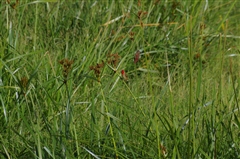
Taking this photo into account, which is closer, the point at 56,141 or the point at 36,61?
the point at 56,141

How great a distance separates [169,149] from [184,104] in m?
0.61

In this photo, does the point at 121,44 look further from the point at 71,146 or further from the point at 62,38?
the point at 71,146

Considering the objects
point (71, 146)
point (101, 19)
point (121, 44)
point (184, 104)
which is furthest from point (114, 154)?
point (101, 19)

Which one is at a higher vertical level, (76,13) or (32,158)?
(76,13)

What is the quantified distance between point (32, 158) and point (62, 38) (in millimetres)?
1825

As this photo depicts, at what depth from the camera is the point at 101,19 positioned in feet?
14.0

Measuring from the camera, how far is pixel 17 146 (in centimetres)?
245

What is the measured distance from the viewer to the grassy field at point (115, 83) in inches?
88.4

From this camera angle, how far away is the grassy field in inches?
88.4

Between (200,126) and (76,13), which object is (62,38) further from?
(200,126)

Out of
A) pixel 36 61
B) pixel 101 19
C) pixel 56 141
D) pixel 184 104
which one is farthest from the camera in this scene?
pixel 101 19

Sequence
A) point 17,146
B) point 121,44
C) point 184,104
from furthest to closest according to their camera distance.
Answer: point 121,44 → point 184,104 → point 17,146

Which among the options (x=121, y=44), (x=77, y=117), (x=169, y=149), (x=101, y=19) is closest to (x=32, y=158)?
(x=77, y=117)

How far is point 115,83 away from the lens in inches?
127
